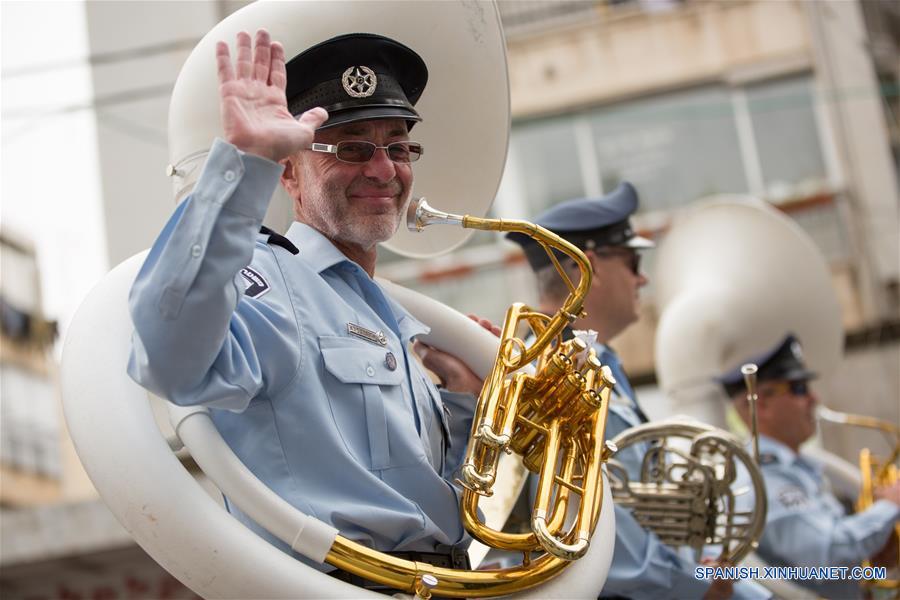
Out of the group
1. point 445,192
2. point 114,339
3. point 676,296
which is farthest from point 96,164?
point 114,339

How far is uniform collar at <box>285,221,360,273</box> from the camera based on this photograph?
7.93ft

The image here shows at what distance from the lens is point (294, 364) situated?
2160 mm

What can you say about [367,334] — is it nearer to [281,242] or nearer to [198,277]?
[281,242]

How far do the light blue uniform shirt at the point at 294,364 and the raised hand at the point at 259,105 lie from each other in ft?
0.11

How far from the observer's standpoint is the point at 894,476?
17.2ft

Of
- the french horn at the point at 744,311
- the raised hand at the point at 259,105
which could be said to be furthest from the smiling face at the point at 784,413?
the raised hand at the point at 259,105

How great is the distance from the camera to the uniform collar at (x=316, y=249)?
2418mm

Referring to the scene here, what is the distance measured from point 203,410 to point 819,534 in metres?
3.01

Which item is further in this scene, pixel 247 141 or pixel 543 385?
pixel 543 385

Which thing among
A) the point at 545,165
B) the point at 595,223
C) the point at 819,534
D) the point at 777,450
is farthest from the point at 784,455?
the point at 545,165

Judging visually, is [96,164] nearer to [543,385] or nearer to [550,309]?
[550,309]

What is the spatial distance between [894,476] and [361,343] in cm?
361

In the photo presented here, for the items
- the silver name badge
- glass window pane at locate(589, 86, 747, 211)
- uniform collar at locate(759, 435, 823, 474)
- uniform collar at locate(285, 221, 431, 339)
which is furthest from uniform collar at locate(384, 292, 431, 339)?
glass window pane at locate(589, 86, 747, 211)

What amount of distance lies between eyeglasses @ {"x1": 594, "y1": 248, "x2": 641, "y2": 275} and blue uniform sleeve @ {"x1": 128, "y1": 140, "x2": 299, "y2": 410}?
2344 millimetres
